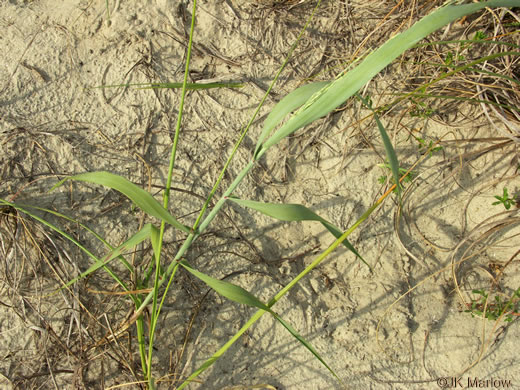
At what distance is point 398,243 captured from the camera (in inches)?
63.7

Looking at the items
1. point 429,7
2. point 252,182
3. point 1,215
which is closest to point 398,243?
point 252,182

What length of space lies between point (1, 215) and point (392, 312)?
1.36 m

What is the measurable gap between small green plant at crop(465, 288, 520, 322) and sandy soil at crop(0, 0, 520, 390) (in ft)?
0.12

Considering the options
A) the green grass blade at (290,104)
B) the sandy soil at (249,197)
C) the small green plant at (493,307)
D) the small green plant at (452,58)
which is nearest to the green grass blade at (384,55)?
the green grass blade at (290,104)

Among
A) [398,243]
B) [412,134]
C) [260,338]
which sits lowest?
[260,338]

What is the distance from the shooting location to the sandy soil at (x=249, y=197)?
4.59ft

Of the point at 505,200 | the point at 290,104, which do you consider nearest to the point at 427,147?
the point at 505,200

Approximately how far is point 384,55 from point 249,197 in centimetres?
86

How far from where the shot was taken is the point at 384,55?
0.83 m

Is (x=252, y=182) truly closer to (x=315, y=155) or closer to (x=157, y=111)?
(x=315, y=155)

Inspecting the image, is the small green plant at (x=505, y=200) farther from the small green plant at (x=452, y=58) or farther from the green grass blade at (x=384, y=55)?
the green grass blade at (x=384, y=55)

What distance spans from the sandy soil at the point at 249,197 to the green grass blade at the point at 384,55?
0.72 m

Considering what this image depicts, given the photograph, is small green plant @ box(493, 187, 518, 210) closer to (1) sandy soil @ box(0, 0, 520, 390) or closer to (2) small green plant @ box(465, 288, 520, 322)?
(1) sandy soil @ box(0, 0, 520, 390)

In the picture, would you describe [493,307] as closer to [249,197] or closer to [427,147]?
[427,147]
